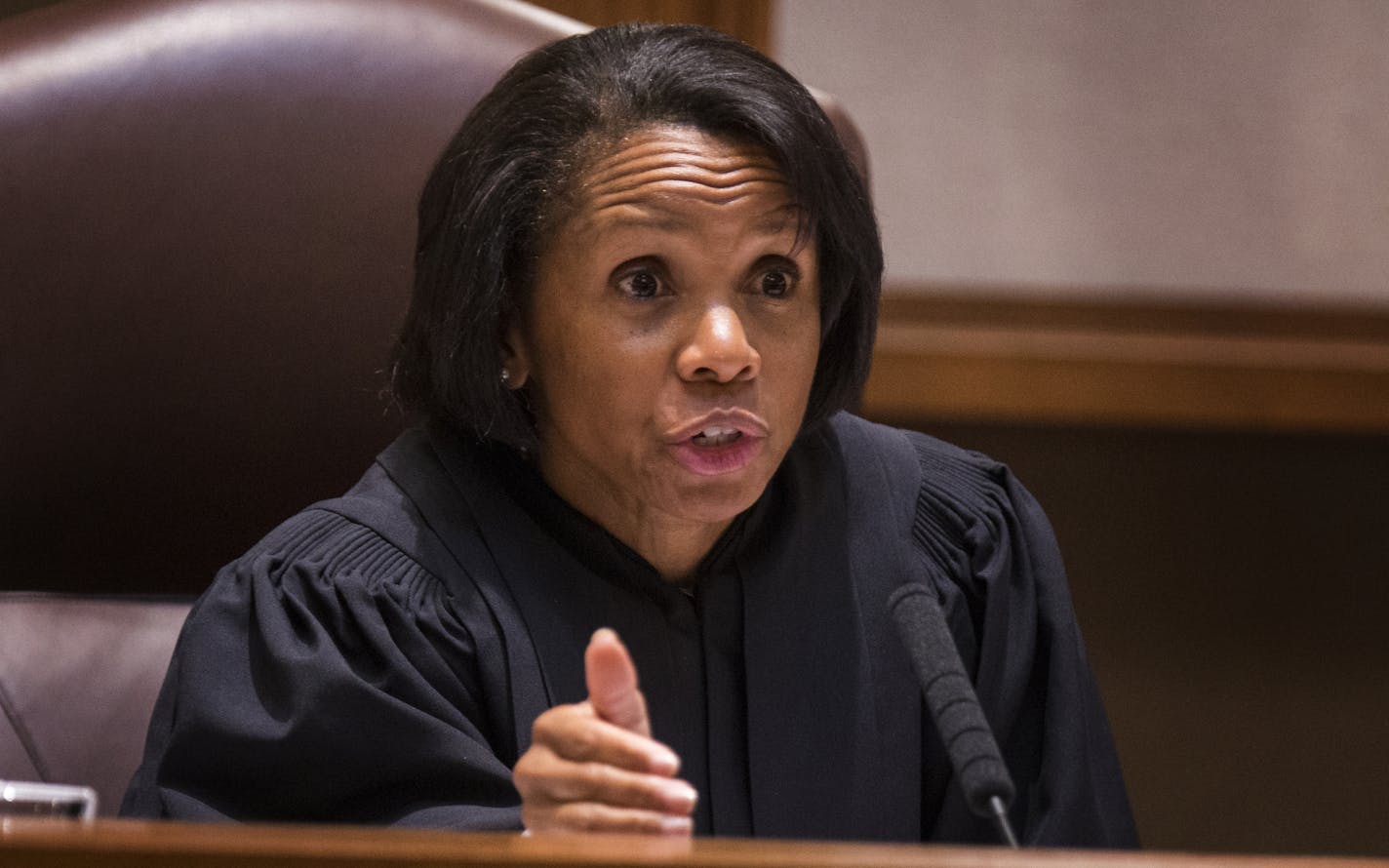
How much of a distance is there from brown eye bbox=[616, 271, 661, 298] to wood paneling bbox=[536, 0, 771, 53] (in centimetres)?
99

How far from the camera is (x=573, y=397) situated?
3.86ft

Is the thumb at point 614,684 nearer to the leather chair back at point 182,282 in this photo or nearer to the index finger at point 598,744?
the index finger at point 598,744

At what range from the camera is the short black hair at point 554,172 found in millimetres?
1165

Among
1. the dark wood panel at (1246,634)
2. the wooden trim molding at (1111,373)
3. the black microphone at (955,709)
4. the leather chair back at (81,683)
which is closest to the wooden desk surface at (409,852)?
the black microphone at (955,709)

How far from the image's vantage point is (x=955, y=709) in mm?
893

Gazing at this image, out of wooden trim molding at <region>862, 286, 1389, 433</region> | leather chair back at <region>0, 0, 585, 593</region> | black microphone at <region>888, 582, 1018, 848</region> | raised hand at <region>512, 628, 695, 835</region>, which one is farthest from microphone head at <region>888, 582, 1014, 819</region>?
wooden trim molding at <region>862, 286, 1389, 433</region>

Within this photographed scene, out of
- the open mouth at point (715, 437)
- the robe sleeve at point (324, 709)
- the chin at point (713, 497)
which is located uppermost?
the open mouth at point (715, 437)

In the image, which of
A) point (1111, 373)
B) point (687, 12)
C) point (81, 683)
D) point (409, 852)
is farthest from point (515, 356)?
point (1111, 373)

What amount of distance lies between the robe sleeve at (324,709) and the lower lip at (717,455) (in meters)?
0.18

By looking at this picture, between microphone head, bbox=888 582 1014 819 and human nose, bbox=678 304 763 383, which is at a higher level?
human nose, bbox=678 304 763 383

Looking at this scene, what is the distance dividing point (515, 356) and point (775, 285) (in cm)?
19

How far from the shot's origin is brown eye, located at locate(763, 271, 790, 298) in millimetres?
1173

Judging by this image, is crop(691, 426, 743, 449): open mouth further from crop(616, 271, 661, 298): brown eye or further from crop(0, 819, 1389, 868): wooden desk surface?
crop(0, 819, 1389, 868): wooden desk surface

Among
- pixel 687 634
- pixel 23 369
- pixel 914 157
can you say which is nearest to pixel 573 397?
pixel 687 634
